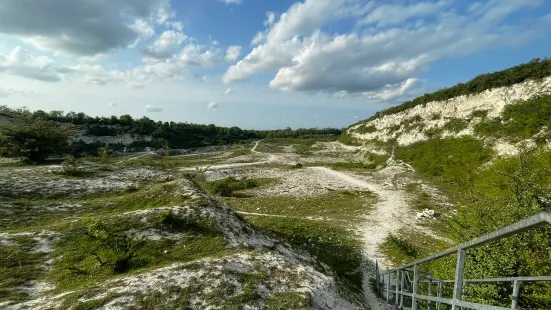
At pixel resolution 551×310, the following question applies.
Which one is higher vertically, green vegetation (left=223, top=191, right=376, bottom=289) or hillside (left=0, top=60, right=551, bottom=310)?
hillside (left=0, top=60, right=551, bottom=310)

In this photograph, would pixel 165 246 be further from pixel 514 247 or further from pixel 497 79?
pixel 497 79

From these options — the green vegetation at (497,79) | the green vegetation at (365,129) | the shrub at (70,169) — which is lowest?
the shrub at (70,169)

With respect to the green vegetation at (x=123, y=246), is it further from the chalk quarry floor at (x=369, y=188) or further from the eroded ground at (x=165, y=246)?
the chalk quarry floor at (x=369, y=188)

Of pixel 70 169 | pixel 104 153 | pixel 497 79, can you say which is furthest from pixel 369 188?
pixel 70 169

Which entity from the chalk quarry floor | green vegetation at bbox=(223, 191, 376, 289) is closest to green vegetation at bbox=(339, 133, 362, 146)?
the chalk quarry floor

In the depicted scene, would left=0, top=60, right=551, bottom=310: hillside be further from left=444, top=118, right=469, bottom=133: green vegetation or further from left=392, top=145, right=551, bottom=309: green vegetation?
left=444, top=118, right=469, bottom=133: green vegetation

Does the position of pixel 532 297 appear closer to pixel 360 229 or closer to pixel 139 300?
pixel 139 300

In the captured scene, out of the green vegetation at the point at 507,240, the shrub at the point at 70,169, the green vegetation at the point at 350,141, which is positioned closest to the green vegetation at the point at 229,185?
the shrub at the point at 70,169
